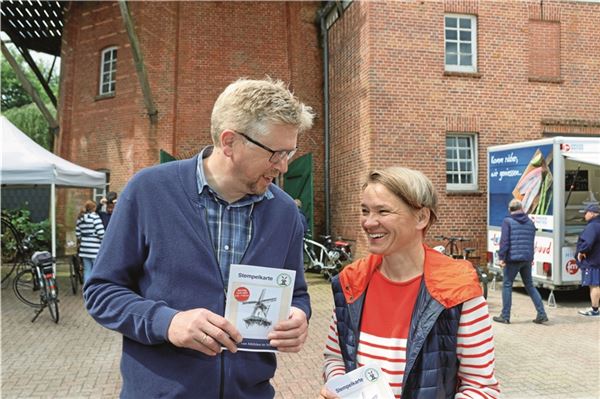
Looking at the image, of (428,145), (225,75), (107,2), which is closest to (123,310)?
(428,145)

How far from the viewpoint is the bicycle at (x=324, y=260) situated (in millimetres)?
11625

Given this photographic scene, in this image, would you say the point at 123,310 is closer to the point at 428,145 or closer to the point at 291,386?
the point at 291,386

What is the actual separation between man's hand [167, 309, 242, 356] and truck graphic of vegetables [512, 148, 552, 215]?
346 inches

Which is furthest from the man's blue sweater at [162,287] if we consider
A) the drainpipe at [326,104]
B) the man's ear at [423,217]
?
the drainpipe at [326,104]

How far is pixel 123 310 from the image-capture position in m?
1.63

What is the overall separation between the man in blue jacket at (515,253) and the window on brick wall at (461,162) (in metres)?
4.43

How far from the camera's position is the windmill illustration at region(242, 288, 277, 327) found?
1.62m

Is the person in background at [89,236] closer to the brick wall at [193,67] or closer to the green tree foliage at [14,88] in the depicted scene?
the brick wall at [193,67]

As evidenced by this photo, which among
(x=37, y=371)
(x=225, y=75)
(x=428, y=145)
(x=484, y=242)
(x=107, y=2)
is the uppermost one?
(x=107, y=2)

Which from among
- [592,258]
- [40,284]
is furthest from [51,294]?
[592,258]

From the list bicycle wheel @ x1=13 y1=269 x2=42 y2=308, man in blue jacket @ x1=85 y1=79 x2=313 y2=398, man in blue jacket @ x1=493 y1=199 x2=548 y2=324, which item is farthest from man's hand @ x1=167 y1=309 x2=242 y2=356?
bicycle wheel @ x1=13 y1=269 x2=42 y2=308

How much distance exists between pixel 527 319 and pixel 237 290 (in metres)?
7.33

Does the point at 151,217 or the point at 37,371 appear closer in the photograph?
the point at 151,217

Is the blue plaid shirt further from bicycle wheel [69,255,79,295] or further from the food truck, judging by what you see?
bicycle wheel [69,255,79,295]
